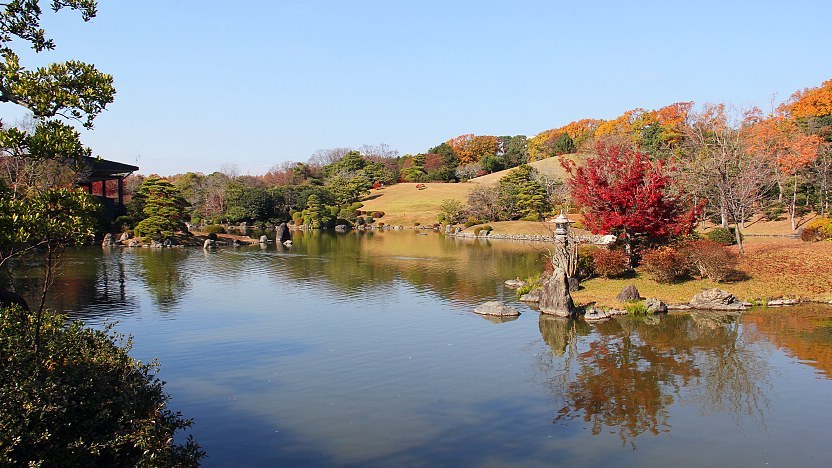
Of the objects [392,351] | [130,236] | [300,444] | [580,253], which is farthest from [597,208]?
[130,236]

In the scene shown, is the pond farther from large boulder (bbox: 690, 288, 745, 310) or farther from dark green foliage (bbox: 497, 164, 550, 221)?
dark green foliage (bbox: 497, 164, 550, 221)

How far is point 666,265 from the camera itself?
843 inches

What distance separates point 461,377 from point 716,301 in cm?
1121

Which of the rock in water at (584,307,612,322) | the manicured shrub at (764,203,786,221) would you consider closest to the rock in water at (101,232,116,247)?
the rock in water at (584,307,612,322)

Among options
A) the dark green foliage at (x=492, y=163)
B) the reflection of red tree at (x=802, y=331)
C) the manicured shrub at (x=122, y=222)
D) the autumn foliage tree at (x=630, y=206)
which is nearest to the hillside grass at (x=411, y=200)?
the dark green foliage at (x=492, y=163)

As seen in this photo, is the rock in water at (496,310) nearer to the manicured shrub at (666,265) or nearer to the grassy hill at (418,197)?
the manicured shrub at (666,265)

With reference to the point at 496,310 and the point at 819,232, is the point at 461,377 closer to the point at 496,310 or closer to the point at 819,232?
the point at 496,310

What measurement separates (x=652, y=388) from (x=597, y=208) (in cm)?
1312

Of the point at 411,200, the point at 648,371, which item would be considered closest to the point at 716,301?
the point at 648,371

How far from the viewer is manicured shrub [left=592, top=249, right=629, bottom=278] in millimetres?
22828

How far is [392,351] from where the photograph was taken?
50.5 ft

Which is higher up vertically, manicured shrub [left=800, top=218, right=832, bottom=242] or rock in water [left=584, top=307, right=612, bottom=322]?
manicured shrub [left=800, top=218, right=832, bottom=242]

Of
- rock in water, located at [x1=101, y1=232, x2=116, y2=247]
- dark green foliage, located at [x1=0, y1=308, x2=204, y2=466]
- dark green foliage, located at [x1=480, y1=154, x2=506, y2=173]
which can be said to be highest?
dark green foliage, located at [x1=480, y1=154, x2=506, y2=173]

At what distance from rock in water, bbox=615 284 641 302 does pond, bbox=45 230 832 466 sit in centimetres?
148
